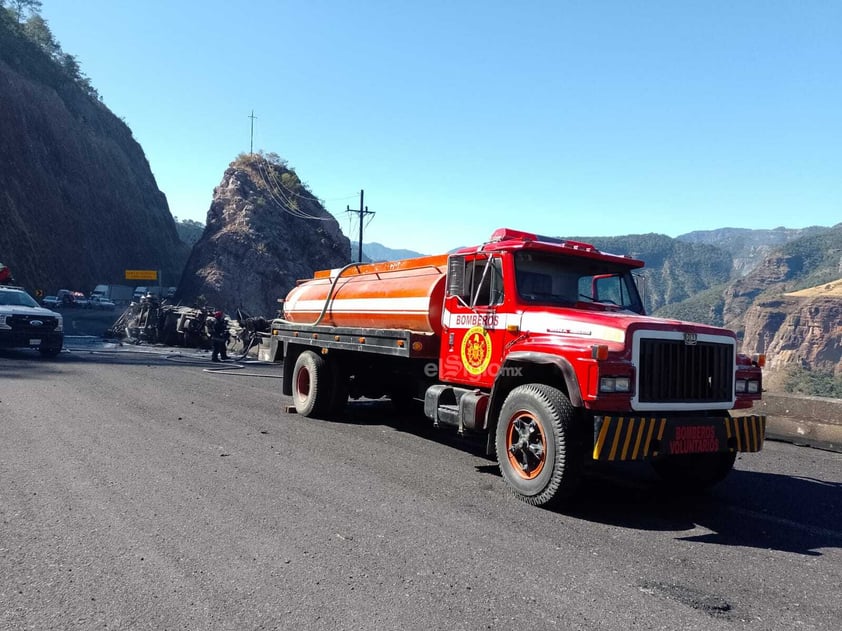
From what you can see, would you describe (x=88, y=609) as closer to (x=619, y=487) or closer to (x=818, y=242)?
(x=619, y=487)

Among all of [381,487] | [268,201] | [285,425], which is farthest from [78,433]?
[268,201]

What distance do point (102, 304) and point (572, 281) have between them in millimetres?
48441

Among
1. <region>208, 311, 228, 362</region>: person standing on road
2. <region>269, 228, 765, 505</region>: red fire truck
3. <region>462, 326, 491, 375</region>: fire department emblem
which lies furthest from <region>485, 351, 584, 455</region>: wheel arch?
<region>208, 311, 228, 362</region>: person standing on road

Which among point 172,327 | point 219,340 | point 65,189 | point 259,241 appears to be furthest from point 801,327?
point 65,189

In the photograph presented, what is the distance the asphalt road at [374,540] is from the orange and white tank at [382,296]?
5.34ft

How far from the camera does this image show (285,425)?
9.27m

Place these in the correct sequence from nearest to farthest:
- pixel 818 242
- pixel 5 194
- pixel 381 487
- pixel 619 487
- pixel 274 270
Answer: pixel 381 487, pixel 619 487, pixel 5 194, pixel 274 270, pixel 818 242

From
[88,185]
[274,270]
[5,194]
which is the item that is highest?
[88,185]

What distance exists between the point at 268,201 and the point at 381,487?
166 ft

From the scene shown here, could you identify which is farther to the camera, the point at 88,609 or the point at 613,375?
the point at 613,375

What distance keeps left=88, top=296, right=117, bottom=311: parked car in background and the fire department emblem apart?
4663 cm

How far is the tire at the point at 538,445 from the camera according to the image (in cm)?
540

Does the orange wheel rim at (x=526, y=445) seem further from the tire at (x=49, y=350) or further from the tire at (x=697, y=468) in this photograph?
the tire at (x=49, y=350)

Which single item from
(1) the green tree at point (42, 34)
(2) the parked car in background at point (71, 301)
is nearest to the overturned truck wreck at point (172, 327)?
(2) the parked car in background at point (71, 301)
